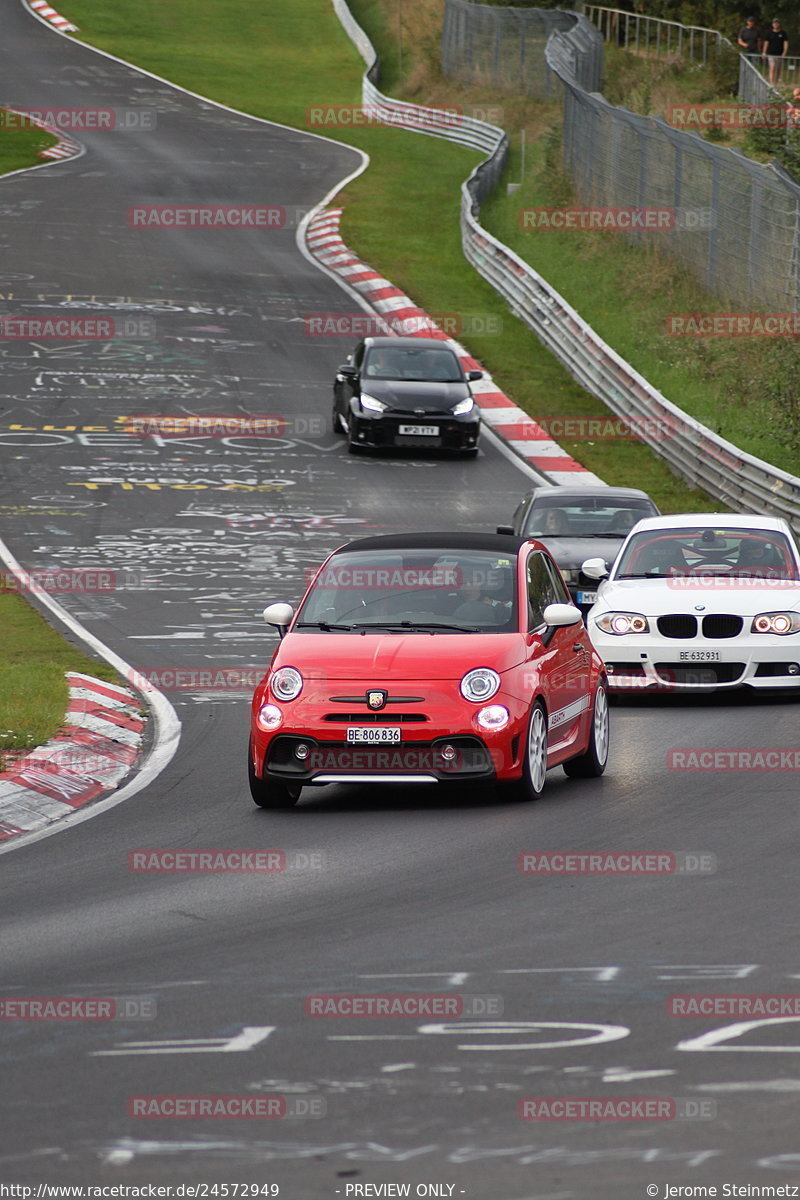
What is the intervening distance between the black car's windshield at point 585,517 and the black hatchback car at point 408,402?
322 inches

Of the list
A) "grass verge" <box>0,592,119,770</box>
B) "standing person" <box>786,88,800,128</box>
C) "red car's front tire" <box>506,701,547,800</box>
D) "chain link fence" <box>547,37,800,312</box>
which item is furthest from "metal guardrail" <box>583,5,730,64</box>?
"red car's front tire" <box>506,701,547,800</box>

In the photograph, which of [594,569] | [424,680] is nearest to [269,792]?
[424,680]

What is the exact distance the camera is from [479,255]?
4253 cm

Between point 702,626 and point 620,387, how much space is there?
54.4ft

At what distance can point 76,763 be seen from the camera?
12.4 m

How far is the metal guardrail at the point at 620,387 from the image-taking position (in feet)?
80.9

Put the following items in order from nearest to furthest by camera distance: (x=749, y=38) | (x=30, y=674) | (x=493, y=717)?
(x=493, y=717) → (x=30, y=674) → (x=749, y=38)

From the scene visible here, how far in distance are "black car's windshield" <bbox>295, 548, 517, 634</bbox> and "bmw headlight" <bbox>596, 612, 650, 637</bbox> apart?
12.4ft

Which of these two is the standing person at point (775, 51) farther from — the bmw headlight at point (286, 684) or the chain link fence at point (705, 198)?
the bmw headlight at point (286, 684)

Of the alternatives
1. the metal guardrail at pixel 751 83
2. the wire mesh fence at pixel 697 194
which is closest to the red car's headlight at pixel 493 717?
the wire mesh fence at pixel 697 194

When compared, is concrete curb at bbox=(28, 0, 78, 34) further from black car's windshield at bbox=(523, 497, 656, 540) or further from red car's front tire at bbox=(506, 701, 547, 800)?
red car's front tire at bbox=(506, 701, 547, 800)

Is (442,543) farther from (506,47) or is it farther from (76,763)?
(506,47)

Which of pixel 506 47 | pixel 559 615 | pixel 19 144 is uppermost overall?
pixel 559 615

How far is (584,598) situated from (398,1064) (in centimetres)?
1305
